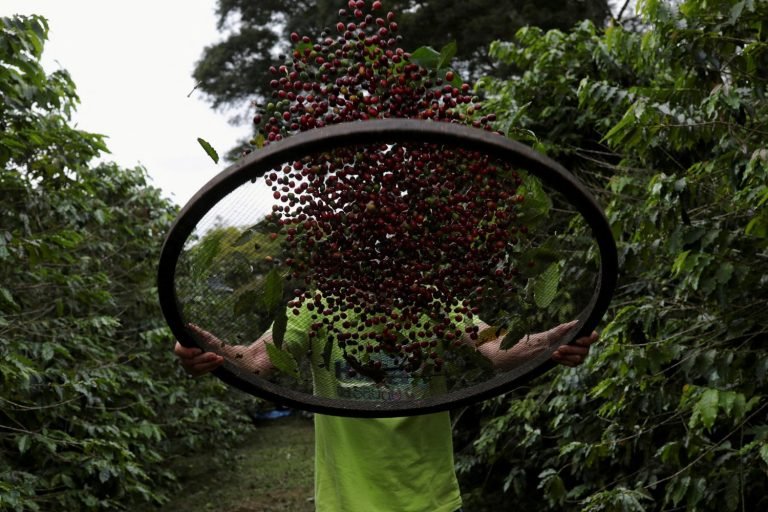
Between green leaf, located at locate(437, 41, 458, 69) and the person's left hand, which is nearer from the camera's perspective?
green leaf, located at locate(437, 41, 458, 69)

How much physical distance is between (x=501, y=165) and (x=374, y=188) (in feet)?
0.90

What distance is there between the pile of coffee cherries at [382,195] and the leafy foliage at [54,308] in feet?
6.78

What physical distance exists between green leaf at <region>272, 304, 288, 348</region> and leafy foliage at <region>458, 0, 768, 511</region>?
2.30ft

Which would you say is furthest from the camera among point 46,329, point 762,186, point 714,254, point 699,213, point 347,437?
point 46,329

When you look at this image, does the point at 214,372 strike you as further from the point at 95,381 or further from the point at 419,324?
the point at 95,381

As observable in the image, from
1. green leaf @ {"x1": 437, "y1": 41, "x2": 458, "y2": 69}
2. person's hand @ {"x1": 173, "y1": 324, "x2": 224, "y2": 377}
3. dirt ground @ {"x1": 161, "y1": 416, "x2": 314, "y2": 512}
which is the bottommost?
dirt ground @ {"x1": 161, "y1": 416, "x2": 314, "y2": 512}

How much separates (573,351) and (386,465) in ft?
2.08

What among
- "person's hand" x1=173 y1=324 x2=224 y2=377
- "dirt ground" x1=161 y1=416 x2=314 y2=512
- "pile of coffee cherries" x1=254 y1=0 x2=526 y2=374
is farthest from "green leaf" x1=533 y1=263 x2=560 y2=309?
"dirt ground" x1=161 y1=416 x2=314 y2=512

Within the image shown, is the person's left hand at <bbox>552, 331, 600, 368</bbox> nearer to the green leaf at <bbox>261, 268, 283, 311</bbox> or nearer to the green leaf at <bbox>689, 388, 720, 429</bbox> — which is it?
the green leaf at <bbox>261, 268, 283, 311</bbox>

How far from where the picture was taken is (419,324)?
1926 millimetres

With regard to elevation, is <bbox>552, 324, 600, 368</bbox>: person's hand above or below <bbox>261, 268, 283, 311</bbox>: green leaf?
below

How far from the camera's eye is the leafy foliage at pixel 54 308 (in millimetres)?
3604

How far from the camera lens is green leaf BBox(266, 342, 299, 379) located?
6.46ft

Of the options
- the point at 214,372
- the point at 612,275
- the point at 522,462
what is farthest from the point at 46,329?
the point at 612,275
